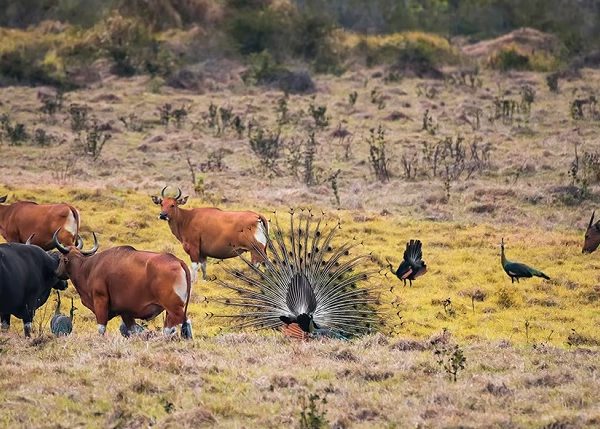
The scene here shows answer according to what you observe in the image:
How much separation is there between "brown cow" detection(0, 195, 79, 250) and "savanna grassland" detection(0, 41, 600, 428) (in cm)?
160

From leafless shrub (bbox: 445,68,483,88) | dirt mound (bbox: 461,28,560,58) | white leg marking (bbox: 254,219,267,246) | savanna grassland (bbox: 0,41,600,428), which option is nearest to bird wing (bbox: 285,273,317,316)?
savanna grassland (bbox: 0,41,600,428)

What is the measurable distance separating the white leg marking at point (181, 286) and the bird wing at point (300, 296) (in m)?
1.21

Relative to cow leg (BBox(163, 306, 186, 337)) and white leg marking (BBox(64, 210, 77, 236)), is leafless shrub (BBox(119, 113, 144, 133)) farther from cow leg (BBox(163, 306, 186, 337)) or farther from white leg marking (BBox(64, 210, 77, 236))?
cow leg (BBox(163, 306, 186, 337))

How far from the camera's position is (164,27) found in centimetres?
4162

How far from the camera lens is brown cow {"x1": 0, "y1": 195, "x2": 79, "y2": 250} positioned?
48.3 ft

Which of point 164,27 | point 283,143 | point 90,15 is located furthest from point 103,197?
point 90,15

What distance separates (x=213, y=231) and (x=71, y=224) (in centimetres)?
202

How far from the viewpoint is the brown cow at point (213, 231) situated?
48.2ft

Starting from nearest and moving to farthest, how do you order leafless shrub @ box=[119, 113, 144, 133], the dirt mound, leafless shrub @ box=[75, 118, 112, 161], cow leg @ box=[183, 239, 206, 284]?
cow leg @ box=[183, 239, 206, 284] < leafless shrub @ box=[75, 118, 112, 161] < leafless shrub @ box=[119, 113, 144, 133] < the dirt mound

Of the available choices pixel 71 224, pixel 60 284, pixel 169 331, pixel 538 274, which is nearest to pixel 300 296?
pixel 169 331

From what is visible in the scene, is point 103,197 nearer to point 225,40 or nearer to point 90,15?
point 225,40

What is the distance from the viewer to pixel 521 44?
41.6 metres

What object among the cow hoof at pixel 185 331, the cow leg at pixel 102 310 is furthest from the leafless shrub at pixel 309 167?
the cow hoof at pixel 185 331

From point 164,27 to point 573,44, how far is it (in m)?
16.0
